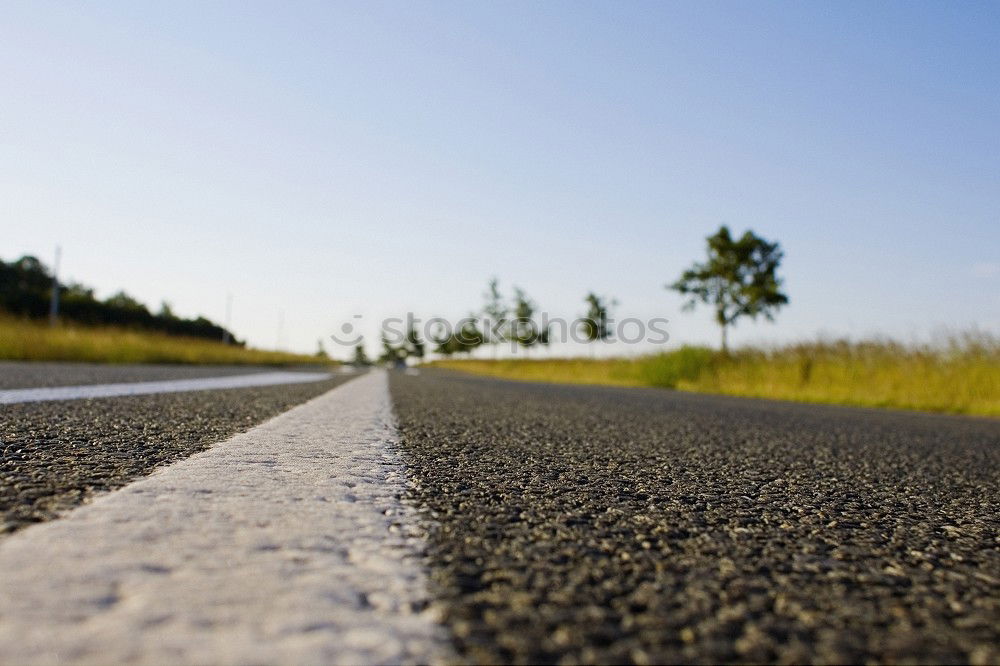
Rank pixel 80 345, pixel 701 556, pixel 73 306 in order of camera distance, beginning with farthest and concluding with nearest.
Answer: pixel 73 306, pixel 80 345, pixel 701 556

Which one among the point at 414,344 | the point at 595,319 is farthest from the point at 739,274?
the point at 414,344

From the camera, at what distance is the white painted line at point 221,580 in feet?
2.42

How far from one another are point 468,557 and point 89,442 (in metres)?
1.77

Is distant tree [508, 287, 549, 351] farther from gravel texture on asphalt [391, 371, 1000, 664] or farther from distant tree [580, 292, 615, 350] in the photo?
gravel texture on asphalt [391, 371, 1000, 664]

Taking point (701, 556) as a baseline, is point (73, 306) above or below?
above

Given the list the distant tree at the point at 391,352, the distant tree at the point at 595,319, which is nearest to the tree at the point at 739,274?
the distant tree at the point at 595,319

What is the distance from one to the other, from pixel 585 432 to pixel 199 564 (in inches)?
113

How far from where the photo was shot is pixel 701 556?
1.25 metres

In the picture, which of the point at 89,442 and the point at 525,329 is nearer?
the point at 89,442

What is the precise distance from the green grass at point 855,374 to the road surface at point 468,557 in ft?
30.8

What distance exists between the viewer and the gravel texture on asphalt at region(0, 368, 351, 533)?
148 centimetres

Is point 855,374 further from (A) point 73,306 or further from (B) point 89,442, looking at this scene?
(A) point 73,306

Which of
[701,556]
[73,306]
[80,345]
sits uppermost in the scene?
[73,306]

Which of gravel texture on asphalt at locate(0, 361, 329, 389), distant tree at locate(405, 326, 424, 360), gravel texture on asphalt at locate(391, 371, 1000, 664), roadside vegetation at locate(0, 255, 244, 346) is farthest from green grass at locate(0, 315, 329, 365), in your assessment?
distant tree at locate(405, 326, 424, 360)
